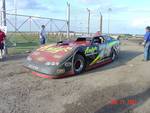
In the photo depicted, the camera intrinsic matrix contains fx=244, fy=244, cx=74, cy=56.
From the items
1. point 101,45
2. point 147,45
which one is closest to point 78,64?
point 101,45

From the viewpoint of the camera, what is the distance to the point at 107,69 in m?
9.18

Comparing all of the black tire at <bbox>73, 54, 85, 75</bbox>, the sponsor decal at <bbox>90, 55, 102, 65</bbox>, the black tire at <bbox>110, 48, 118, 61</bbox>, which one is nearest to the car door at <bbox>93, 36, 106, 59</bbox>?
the sponsor decal at <bbox>90, 55, 102, 65</bbox>

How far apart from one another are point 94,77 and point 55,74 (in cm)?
126

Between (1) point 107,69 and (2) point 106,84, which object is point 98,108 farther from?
(1) point 107,69

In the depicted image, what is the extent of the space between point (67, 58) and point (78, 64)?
2.36 ft

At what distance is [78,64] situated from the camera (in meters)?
8.38

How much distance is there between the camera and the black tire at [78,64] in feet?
26.7

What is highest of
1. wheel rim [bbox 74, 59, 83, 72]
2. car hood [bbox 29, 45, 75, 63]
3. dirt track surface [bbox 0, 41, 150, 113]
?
car hood [bbox 29, 45, 75, 63]

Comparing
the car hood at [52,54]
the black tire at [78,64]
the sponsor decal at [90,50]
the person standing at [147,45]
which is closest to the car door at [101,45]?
the sponsor decal at [90,50]

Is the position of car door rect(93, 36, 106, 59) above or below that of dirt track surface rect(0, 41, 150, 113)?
above

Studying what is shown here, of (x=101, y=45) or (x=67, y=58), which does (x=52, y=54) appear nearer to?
(x=67, y=58)

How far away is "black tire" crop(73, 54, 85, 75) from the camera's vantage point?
8125mm

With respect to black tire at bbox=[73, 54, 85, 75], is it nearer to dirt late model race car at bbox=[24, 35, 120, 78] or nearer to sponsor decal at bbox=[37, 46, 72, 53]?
dirt late model race car at bbox=[24, 35, 120, 78]

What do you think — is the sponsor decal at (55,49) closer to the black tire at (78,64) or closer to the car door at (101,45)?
the black tire at (78,64)
